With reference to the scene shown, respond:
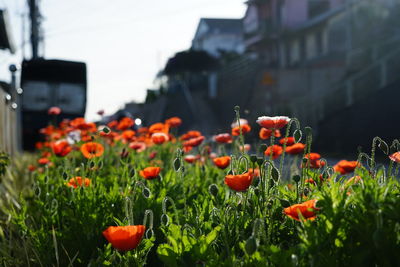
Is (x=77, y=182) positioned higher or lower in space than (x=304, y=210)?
lower

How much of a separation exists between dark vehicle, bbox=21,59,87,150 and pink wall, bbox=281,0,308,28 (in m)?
21.5

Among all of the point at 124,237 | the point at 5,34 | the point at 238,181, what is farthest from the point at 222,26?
the point at 124,237

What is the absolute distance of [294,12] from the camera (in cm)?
3997

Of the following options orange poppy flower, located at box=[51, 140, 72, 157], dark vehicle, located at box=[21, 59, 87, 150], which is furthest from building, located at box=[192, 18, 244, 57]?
orange poppy flower, located at box=[51, 140, 72, 157]

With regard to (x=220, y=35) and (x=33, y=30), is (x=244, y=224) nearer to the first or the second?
(x=33, y=30)

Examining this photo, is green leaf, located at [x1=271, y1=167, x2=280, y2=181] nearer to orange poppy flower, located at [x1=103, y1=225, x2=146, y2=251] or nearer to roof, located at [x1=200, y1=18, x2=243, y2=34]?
orange poppy flower, located at [x1=103, y1=225, x2=146, y2=251]

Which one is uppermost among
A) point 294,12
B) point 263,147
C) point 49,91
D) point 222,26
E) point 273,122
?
point 294,12

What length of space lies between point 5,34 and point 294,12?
2621 cm

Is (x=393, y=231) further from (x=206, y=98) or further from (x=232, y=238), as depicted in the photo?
(x=206, y=98)

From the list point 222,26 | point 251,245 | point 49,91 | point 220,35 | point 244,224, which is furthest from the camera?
point 222,26

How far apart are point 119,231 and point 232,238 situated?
73 centimetres

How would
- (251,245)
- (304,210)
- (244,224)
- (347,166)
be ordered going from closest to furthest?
(251,245) → (304,210) → (244,224) → (347,166)

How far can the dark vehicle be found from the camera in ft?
66.1

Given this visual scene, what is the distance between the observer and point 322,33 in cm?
3628
